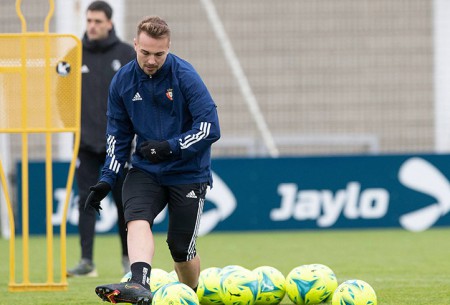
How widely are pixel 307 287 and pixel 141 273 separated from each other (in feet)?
4.12

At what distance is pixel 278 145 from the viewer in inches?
688

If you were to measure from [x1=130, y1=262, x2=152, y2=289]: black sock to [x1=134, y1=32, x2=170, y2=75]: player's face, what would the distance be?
3.69 feet

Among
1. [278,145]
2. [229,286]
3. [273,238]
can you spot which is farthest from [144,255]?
[278,145]

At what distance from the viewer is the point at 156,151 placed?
6.19 meters

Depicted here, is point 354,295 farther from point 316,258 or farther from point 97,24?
point 316,258

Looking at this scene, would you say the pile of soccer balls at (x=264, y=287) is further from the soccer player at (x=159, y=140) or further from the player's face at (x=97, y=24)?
the player's face at (x=97, y=24)

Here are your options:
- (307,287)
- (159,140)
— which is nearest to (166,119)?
(159,140)

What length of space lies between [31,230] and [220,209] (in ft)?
8.05

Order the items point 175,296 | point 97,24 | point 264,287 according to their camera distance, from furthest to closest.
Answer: point 97,24 < point 264,287 < point 175,296

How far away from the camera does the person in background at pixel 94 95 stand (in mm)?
9203

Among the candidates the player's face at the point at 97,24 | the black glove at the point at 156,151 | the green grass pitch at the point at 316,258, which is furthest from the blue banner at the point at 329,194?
the black glove at the point at 156,151

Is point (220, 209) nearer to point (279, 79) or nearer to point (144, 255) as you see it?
point (279, 79)

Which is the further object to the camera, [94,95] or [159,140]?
[94,95]

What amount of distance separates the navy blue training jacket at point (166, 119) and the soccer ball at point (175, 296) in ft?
2.53
